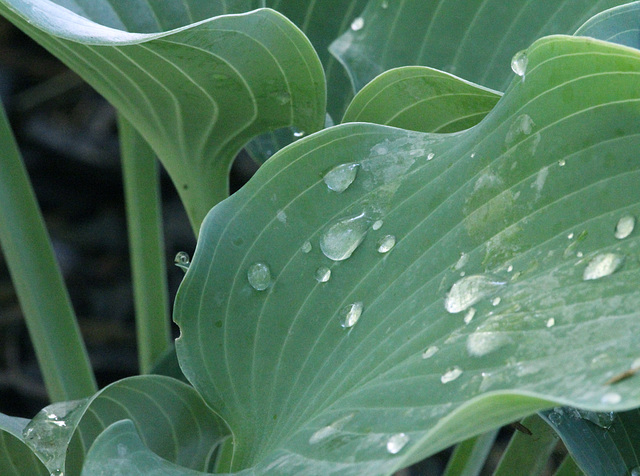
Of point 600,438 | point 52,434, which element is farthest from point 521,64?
point 52,434

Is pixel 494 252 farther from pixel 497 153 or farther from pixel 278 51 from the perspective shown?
pixel 278 51

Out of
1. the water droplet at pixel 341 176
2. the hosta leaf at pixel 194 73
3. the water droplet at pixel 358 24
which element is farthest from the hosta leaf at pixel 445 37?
the water droplet at pixel 341 176

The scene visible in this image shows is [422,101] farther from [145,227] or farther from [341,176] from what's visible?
[145,227]

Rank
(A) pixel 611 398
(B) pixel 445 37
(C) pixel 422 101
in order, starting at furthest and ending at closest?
(B) pixel 445 37 < (C) pixel 422 101 < (A) pixel 611 398

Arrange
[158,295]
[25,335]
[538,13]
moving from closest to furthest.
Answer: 1. [538,13]
2. [158,295]
3. [25,335]

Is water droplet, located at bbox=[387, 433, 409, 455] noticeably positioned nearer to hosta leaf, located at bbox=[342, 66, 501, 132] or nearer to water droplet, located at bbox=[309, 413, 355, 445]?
water droplet, located at bbox=[309, 413, 355, 445]

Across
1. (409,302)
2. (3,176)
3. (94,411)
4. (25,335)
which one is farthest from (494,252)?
(25,335)
